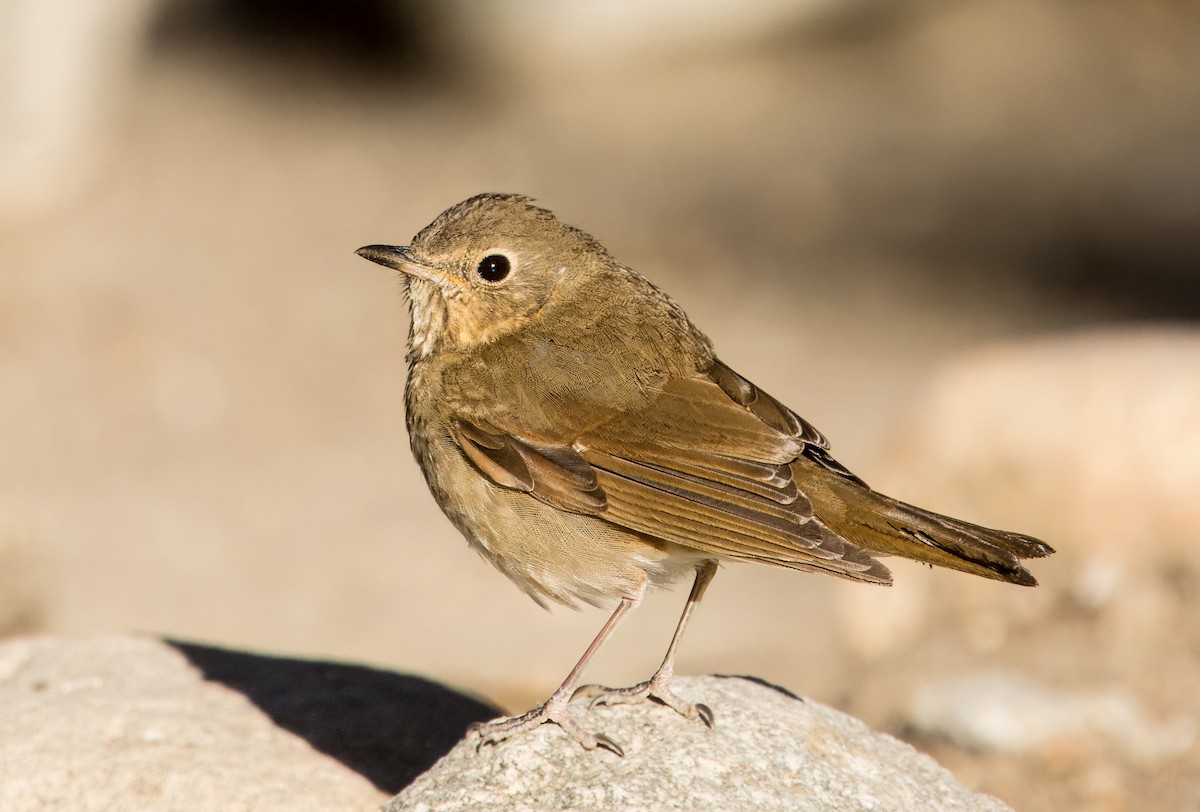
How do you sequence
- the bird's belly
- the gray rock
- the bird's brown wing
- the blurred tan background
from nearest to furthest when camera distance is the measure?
the gray rock, the bird's brown wing, the bird's belly, the blurred tan background

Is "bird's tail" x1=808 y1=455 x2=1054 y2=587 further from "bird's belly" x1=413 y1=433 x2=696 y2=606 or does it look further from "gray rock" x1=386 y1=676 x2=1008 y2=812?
"gray rock" x1=386 y1=676 x2=1008 y2=812

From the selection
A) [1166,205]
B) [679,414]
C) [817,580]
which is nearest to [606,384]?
[679,414]

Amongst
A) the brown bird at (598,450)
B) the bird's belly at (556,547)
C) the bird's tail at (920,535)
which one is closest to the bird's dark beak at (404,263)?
the brown bird at (598,450)

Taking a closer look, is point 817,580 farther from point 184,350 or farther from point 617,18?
point 617,18

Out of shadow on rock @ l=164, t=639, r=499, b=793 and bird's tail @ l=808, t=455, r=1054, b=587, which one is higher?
bird's tail @ l=808, t=455, r=1054, b=587

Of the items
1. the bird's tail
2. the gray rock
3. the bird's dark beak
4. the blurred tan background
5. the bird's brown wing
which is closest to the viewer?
the gray rock

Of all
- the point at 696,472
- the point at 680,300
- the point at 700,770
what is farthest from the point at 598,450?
the point at 680,300

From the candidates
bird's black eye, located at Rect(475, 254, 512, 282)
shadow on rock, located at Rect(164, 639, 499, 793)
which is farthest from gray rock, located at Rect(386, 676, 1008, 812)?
bird's black eye, located at Rect(475, 254, 512, 282)

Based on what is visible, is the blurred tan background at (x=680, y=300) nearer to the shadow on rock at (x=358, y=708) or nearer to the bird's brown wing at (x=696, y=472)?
the shadow on rock at (x=358, y=708)

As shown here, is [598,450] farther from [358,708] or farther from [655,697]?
[358,708]
